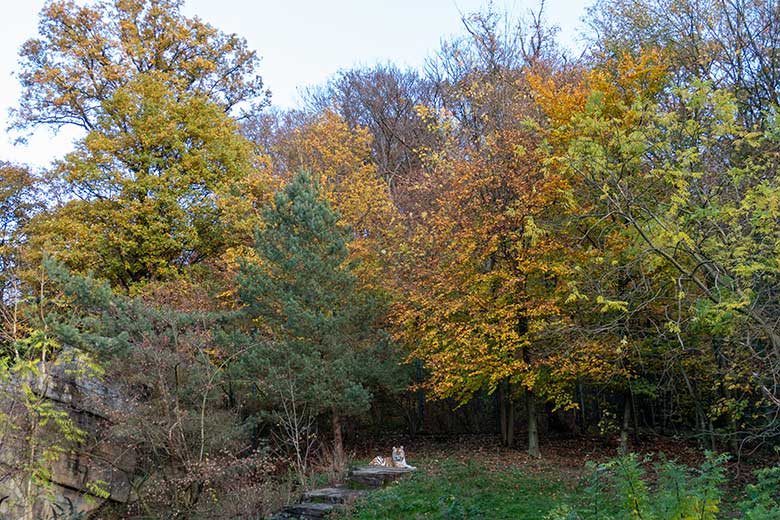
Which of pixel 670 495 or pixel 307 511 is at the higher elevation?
pixel 670 495

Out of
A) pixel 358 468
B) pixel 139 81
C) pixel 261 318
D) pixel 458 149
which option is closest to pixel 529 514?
pixel 358 468

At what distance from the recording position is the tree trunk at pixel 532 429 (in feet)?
46.3

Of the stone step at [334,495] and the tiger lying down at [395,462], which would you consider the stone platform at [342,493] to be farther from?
the tiger lying down at [395,462]

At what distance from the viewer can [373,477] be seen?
11.7 meters

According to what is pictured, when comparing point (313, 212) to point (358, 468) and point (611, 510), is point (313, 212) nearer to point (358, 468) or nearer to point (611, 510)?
point (358, 468)

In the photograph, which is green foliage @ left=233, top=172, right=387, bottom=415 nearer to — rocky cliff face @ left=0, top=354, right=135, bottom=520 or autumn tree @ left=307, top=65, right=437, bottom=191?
rocky cliff face @ left=0, top=354, right=135, bottom=520

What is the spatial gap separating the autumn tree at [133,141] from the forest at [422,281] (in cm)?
9

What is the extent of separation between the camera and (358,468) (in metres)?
12.5

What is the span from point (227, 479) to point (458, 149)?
10251 mm

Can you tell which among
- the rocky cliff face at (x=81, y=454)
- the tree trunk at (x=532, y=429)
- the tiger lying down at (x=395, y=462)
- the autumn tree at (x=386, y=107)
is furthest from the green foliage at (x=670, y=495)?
the autumn tree at (x=386, y=107)

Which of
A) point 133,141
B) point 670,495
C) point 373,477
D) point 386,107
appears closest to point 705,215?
point 670,495

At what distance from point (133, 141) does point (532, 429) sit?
13.7 m

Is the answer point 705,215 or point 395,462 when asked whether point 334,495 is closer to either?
point 395,462

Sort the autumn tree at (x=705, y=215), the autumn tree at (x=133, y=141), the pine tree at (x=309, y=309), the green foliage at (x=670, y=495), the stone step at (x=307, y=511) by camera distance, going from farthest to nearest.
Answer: the autumn tree at (x=133, y=141) → the pine tree at (x=309, y=309) → the stone step at (x=307, y=511) → the autumn tree at (x=705, y=215) → the green foliage at (x=670, y=495)
